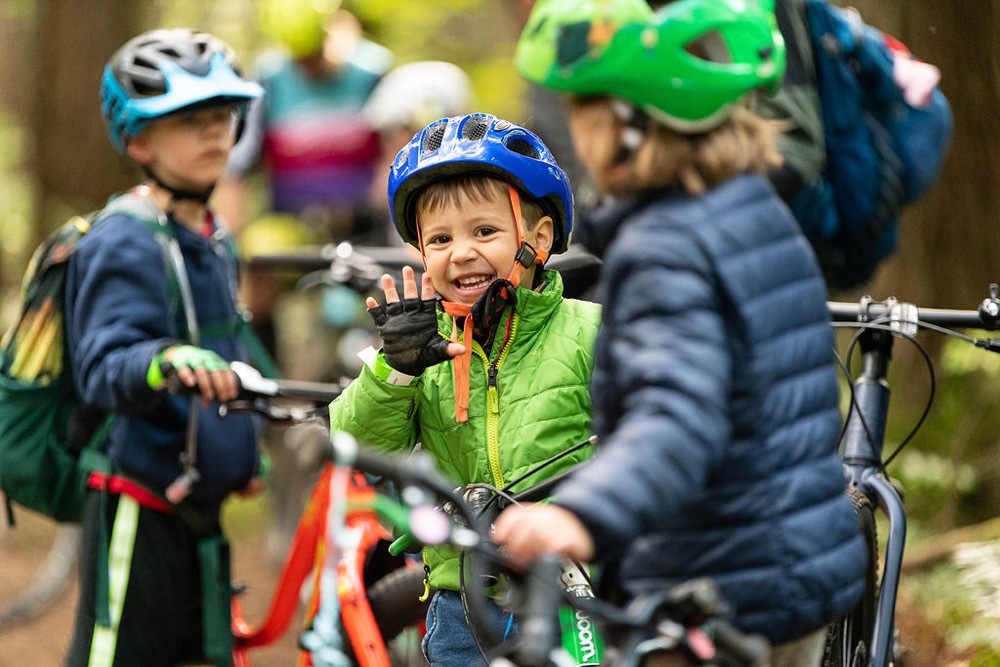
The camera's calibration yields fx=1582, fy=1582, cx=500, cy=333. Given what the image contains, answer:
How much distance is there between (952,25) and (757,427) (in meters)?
4.34

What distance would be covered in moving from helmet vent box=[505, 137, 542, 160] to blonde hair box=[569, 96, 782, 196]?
1.03 meters

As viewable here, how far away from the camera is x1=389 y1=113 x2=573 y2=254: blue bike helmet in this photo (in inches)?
172

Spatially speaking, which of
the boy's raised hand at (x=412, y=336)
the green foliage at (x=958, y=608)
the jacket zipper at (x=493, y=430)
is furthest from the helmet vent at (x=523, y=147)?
the green foliage at (x=958, y=608)

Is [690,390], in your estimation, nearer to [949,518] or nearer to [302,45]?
[949,518]

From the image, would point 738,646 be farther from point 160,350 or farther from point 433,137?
point 160,350

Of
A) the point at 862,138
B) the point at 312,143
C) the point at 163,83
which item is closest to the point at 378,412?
the point at 163,83

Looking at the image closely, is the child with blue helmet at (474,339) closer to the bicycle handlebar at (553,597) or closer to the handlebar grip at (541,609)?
the bicycle handlebar at (553,597)

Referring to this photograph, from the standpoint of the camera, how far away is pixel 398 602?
521 cm

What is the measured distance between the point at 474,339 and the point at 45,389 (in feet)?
6.49

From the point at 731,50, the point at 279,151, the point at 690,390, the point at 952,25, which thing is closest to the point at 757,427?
the point at 690,390

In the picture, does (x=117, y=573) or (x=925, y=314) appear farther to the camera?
(x=117, y=573)

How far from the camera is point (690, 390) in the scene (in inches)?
119

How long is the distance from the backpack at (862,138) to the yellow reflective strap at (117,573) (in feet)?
8.83

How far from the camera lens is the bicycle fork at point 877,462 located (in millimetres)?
4480
